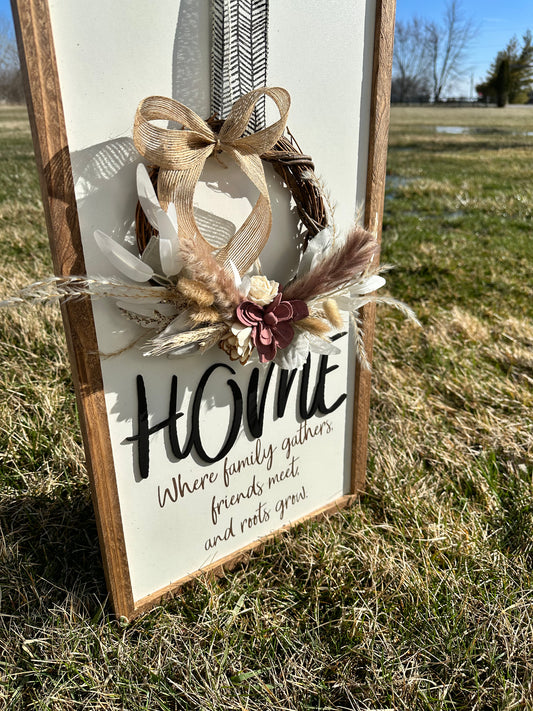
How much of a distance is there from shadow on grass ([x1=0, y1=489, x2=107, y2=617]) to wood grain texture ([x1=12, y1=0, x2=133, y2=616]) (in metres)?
0.22

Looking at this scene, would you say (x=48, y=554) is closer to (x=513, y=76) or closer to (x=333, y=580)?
(x=333, y=580)

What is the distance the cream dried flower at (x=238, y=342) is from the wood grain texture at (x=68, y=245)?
267 mm

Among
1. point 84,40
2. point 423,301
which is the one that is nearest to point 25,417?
point 84,40

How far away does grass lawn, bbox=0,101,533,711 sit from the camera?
46.2 inches

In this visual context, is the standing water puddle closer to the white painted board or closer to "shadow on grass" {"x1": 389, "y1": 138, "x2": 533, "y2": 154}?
"shadow on grass" {"x1": 389, "y1": 138, "x2": 533, "y2": 154}

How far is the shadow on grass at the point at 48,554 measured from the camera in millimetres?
1338

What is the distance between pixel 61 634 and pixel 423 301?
269cm

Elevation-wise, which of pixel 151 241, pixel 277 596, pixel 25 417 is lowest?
pixel 277 596

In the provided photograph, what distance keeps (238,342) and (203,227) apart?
0.81ft

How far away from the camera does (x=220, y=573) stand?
1433mm

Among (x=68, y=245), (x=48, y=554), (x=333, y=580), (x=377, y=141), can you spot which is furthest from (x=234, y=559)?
(x=377, y=141)

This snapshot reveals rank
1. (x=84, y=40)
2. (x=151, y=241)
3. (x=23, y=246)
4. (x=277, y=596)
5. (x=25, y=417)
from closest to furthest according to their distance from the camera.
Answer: (x=84, y=40)
(x=151, y=241)
(x=277, y=596)
(x=25, y=417)
(x=23, y=246)

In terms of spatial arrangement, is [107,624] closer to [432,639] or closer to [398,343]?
[432,639]

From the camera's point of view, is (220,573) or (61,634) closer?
(61,634)
